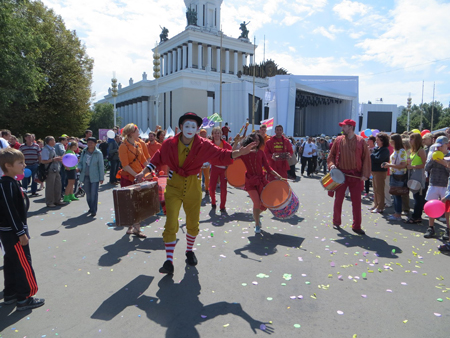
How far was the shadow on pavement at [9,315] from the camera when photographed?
10.5 feet

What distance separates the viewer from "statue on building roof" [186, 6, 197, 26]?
230 ft

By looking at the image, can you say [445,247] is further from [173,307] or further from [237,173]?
[173,307]

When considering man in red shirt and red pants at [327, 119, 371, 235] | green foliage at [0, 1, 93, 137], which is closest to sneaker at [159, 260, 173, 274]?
man in red shirt and red pants at [327, 119, 371, 235]

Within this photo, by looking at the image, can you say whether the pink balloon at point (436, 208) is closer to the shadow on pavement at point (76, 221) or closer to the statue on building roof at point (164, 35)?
the shadow on pavement at point (76, 221)

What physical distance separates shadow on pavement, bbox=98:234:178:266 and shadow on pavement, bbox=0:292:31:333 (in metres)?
1.37

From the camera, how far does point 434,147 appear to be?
20.0ft

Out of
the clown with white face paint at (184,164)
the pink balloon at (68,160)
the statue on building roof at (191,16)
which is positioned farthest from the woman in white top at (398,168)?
the statue on building roof at (191,16)

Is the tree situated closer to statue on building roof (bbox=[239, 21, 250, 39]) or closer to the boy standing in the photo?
the boy standing

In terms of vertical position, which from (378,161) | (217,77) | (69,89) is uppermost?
(217,77)

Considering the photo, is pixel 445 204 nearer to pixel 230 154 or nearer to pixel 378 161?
pixel 378 161

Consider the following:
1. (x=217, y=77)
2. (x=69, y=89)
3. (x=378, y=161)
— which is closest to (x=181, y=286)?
(x=378, y=161)

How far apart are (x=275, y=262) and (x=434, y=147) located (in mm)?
3723

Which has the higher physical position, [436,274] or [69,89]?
[69,89]

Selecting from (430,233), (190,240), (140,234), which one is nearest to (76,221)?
(140,234)
